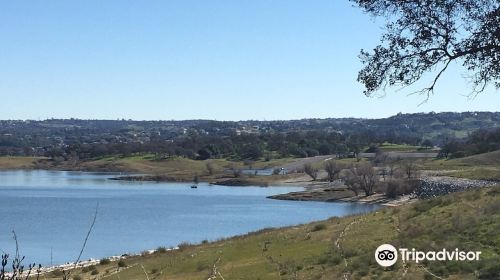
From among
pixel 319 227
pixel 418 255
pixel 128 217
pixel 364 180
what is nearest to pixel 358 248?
pixel 418 255

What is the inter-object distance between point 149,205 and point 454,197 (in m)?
66.0

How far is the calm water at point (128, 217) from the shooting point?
47.8 metres

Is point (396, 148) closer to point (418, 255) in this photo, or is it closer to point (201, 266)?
point (201, 266)

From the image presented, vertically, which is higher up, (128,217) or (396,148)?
(396,148)

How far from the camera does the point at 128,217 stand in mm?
69375

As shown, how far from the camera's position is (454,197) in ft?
75.6

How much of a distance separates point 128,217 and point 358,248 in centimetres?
5405

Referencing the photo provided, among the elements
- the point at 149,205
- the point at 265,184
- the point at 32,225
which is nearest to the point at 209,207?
the point at 149,205

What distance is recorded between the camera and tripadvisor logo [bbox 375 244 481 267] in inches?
547

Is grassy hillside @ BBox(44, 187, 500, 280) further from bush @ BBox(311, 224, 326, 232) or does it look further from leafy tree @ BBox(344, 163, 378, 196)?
leafy tree @ BBox(344, 163, 378, 196)

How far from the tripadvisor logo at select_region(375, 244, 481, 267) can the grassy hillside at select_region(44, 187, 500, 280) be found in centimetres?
23

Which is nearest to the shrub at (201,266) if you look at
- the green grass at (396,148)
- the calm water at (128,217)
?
the calm water at (128,217)

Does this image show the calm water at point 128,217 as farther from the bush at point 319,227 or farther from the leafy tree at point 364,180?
the bush at point 319,227

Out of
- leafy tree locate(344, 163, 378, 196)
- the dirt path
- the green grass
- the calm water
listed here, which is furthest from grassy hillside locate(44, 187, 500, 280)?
the green grass
